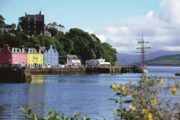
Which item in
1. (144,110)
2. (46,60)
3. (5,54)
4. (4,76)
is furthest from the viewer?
(46,60)

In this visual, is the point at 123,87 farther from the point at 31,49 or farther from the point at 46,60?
the point at 46,60

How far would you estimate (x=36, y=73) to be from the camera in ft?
543

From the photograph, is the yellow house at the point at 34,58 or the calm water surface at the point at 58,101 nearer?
the calm water surface at the point at 58,101

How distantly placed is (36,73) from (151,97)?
15570 centimetres

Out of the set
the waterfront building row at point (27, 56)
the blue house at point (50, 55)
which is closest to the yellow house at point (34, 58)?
the waterfront building row at point (27, 56)

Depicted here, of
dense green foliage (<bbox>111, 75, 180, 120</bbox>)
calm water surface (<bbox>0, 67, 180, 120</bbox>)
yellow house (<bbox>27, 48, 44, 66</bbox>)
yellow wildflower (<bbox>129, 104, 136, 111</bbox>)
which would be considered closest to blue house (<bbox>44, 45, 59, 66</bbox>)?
yellow house (<bbox>27, 48, 44, 66</bbox>)

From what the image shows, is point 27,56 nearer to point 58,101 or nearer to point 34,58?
point 34,58

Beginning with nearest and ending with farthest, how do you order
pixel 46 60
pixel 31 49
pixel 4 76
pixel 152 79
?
1. pixel 152 79
2. pixel 4 76
3. pixel 31 49
4. pixel 46 60

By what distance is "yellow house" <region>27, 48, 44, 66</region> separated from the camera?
178m

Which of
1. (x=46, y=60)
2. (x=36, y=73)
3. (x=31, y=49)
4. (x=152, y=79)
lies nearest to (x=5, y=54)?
(x=36, y=73)

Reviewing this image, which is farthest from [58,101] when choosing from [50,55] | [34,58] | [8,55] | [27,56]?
[50,55]

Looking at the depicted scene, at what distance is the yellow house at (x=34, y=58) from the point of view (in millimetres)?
178375

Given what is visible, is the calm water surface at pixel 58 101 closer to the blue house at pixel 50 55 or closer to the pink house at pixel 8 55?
the pink house at pixel 8 55

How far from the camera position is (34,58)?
18238 centimetres
